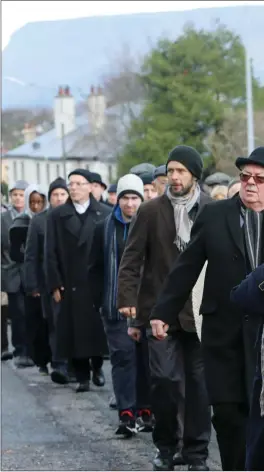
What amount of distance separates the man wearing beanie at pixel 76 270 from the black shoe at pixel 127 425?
9.08 ft

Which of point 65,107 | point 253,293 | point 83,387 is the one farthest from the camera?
point 65,107

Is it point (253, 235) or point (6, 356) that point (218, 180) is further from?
point (253, 235)

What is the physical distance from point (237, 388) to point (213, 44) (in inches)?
2486

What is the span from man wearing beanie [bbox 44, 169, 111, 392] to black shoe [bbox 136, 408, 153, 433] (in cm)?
249

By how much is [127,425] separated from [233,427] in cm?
337

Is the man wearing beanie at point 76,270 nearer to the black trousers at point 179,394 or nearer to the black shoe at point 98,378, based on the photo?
the black shoe at point 98,378

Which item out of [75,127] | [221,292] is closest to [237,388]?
[221,292]

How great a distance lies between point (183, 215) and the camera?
9.64 m

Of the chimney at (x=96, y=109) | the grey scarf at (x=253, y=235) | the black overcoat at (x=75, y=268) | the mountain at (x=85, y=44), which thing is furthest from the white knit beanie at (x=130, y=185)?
the chimney at (x=96, y=109)

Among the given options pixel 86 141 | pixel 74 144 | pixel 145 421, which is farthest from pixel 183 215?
pixel 74 144

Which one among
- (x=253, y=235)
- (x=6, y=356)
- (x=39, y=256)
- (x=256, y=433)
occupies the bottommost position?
(x=6, y=356)

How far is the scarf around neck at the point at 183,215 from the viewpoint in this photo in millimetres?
9594

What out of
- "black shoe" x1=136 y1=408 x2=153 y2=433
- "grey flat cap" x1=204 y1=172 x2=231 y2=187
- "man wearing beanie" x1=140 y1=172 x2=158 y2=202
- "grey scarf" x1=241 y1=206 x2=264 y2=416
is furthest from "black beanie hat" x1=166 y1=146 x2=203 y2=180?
"grey flat cap" x1=204 y1=172 x2=231 y2=187

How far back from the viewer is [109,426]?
11578 mm
